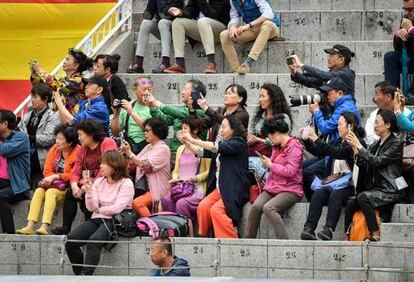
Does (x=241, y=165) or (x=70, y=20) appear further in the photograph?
(x=70, y=20)

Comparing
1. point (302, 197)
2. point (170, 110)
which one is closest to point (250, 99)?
point (170, 110)

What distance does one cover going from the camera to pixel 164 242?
15.8 m

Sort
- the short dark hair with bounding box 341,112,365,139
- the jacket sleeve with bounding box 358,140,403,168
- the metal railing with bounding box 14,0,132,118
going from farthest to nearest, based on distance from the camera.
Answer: the metal railing with bounding box 14,0,132,118 < the short dark hair with bounding box 341,112,365,139 < the jacket sleeve with bounding box 358,140,403,168

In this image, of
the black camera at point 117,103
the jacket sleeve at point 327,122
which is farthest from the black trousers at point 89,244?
the jacket sleeve at point 327,122

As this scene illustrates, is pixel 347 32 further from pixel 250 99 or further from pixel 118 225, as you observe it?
pixel 118 225

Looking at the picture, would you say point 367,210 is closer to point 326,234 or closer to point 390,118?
point 326,234

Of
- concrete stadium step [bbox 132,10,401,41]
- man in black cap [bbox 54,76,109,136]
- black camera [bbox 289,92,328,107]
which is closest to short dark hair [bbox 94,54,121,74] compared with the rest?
man in black cap [bbox 54,76,109,136]

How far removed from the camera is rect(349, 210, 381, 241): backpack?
16.6 metres

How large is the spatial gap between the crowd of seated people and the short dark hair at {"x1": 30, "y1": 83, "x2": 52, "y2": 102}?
Answer: 1 centimetres

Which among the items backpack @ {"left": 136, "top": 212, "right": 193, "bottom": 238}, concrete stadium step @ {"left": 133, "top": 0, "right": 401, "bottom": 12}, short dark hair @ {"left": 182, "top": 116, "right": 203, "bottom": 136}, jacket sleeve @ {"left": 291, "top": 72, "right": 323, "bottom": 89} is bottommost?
backpack @ {"left": 136, "top": 212, "right": 193, "bottom": 238}

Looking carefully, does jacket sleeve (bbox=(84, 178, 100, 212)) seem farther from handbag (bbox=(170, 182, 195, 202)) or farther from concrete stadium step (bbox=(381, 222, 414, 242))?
concrete stadium step (bbox=(381, 222, 414, 242))

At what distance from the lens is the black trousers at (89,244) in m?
17.1

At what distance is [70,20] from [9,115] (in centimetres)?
385

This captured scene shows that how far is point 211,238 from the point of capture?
56.1 ft
